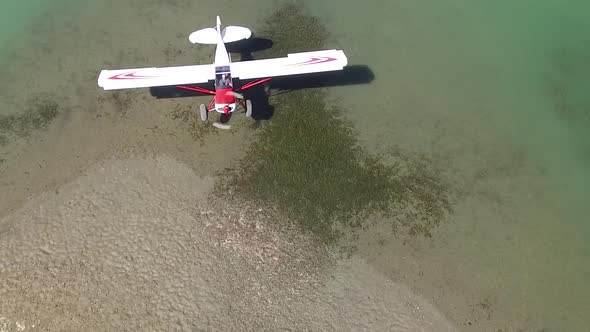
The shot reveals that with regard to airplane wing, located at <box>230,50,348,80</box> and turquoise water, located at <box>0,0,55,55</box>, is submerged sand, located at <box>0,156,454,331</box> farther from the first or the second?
turquoise water, located at <box>0,0,55,55</box>

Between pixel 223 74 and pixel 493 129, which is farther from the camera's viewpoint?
pixel 493 129

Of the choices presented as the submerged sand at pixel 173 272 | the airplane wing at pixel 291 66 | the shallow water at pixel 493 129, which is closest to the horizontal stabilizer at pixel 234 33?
the airplane wing at pixel 291 66

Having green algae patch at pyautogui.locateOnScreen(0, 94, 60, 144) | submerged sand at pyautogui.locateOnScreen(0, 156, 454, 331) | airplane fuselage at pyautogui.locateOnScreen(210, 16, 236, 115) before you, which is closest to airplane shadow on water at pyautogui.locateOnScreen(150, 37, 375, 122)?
airplane fuselage at pyautogui.locateOnScreen(210, 16, 236, 115)

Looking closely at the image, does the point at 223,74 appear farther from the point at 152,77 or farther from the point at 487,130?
the point at 487,130

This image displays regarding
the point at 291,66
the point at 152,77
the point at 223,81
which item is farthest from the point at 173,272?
the point at 291,66

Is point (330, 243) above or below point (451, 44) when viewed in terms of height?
below

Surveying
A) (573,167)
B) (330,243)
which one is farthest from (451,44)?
(330,243)

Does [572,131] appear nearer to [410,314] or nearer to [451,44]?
[451,44]
